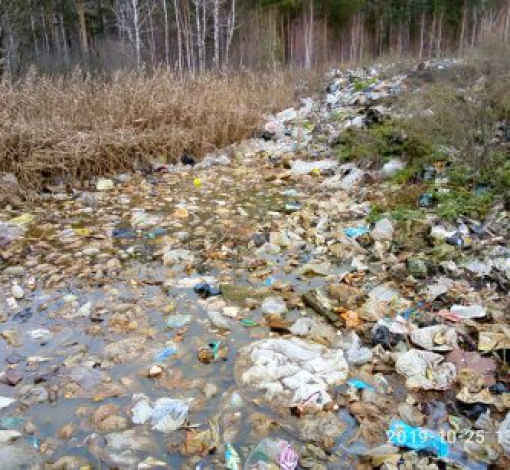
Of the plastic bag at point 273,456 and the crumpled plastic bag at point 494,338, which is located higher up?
the crumpled plastic bag at point 494,338

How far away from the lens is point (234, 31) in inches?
639

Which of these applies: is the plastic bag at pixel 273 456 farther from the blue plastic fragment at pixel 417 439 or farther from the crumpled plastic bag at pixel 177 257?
the crumpled plastic bag at pixel 177 257

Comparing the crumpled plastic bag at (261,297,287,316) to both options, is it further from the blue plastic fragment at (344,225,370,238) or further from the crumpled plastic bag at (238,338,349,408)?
the blue plastic fragment at (344,225,370,238)

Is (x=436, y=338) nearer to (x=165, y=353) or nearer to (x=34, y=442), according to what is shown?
(x=165, y=353)

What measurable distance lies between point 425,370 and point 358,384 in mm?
301

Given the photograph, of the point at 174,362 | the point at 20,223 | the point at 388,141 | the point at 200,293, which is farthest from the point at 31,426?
the point at 388,141

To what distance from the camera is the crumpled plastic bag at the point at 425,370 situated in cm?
191

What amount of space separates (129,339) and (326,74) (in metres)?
9.82

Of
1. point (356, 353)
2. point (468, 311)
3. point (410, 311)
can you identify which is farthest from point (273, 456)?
point (468, 311)

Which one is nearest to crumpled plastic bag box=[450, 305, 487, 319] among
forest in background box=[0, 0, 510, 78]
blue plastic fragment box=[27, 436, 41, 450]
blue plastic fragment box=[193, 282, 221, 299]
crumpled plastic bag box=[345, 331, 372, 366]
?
crumpled plastic bag box=[345, 331, 372, 366]

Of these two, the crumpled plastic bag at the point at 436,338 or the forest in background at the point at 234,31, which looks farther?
the forest in background at the point at 234,31

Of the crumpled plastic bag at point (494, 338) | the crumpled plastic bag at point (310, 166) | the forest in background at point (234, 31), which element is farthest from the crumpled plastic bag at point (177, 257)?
the forest in background at point (234, 31)

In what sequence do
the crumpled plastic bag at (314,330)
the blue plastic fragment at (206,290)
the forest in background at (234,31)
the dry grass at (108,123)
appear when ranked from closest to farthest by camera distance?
1. the crumpled plastic bag at (314,330)
2. the blue plastic fragment at (206,290)
3. the dry grass at (108,123)
4. the forest in background at (234,31)

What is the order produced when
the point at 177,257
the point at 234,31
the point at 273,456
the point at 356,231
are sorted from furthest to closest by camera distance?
1. the point at 234,31
2. the point at 356,231
3. the point at 177,257
4. the point at 273,456
